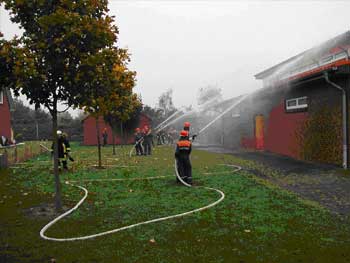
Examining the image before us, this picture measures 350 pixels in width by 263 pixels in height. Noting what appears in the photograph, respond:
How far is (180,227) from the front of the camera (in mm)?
6402

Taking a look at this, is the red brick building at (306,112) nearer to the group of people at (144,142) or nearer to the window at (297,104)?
the window at (297,104)

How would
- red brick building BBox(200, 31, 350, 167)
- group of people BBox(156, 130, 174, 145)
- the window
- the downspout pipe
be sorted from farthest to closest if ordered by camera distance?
group of people BBox(156, 130, 174, 145)
the window
red brick building BBox(200, 31, 350, 167)
the downspout pipe

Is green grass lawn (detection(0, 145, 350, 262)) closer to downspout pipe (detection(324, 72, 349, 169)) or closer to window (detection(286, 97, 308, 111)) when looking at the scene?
downspout pipe (detection(324, 72, 349, 169))

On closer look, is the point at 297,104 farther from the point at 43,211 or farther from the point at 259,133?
the point at 43,211

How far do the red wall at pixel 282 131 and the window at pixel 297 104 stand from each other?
26cm

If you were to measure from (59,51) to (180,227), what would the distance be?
3.99 meters

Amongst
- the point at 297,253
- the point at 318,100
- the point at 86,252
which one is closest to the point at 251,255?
the point at 297,253

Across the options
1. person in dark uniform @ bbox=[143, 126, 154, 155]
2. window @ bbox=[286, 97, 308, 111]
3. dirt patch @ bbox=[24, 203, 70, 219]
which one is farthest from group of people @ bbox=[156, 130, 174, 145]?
dirt patch @ bbox=[24, 203, 70, 219]

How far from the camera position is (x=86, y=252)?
5.26 metres

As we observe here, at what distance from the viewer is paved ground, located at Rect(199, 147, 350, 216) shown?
8.18 metres

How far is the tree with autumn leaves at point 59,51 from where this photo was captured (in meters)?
7.27

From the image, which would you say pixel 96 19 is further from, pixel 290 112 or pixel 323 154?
pixel 290 112

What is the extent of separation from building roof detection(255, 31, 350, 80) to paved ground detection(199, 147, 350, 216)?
444 cm

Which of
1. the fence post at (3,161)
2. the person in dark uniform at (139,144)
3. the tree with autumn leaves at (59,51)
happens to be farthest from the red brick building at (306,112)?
the fence post at (3,161)
